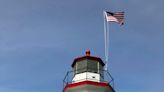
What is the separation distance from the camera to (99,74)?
1399 inches

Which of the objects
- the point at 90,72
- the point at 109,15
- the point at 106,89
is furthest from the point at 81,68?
the point at 109,15

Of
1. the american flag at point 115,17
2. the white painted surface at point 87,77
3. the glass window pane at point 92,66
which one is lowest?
the white painted surface at point 87,77

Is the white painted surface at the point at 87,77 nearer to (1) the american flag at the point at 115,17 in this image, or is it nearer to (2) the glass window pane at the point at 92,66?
(2) the glass window pane at the point at 92,66

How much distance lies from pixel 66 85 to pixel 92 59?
11.7ft

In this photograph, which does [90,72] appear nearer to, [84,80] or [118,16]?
[84,80]

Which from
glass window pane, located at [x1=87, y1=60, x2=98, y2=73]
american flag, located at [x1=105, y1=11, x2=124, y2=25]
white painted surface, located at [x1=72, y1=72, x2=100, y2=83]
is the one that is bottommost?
white painted surface, located at [x1=72, y1=72, x2=100, y2=83]

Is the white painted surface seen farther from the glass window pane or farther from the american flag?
the american flag

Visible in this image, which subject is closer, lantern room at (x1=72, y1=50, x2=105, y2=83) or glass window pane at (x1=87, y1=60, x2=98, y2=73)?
lantern room at (x1=72, y1=50, x2=105, y2=83)

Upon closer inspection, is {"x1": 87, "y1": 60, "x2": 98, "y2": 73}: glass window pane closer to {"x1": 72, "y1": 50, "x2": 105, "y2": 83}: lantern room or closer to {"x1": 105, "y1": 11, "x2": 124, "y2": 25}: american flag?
{"x1": 72, "y1": 50, "x2": 105, "y2": 83}: lantern room

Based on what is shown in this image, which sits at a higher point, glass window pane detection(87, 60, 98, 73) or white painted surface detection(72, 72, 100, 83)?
glass window pane detection(87, 60, 98, 73)

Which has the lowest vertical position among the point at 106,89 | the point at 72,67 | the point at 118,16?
the point at 106,89

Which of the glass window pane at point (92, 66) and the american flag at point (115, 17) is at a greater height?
the american flag at point (115, 17)

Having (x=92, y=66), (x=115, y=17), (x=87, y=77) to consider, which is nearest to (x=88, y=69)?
(x=92, y=66)

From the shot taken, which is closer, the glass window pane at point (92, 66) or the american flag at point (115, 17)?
the glass window pane at point (92, 66)
